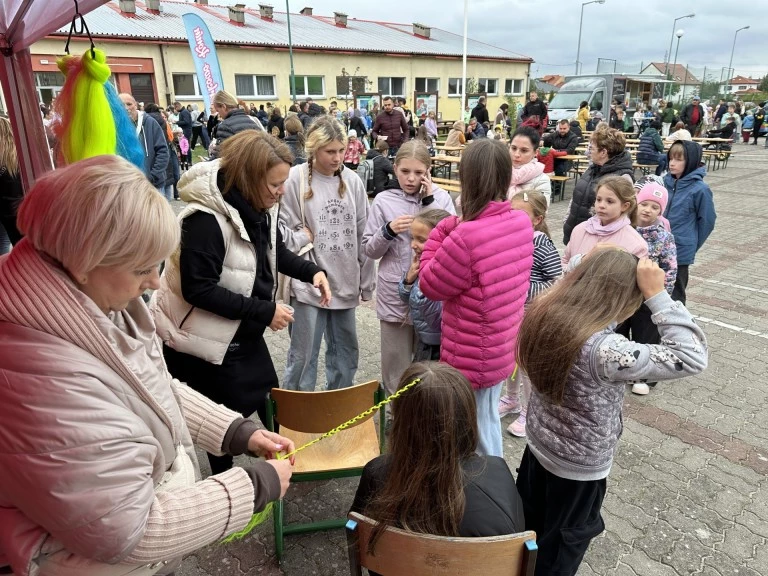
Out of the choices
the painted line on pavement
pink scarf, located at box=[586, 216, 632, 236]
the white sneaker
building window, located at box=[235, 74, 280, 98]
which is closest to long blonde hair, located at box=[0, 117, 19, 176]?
pink scarf, located at box=[586, 216, 632, 236]

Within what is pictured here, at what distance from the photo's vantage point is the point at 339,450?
2.53 metres

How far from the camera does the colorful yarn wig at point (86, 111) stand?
191 centimetres

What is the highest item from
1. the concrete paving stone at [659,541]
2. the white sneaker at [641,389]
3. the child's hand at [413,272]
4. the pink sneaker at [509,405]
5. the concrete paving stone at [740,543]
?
the child's hand at [413,272]

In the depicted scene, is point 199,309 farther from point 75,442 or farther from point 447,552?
point 447,552

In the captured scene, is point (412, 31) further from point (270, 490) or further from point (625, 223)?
point (270, 490)

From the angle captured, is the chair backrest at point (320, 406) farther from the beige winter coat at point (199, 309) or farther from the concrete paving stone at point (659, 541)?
the concrete paving stone at point (659, 541)

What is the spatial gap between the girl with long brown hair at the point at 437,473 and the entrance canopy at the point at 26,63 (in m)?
1.83

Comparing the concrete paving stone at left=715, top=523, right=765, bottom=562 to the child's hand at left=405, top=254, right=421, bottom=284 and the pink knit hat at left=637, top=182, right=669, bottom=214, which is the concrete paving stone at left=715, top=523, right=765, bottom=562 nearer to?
the child's hand at left=405, top=254, right=421, bottom=284

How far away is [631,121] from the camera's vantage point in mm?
22812

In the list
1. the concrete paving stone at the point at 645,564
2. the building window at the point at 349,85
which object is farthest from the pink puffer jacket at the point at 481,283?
the building window at the point at 349,85

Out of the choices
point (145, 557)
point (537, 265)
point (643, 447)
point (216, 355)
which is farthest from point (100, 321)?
point (643, 447)

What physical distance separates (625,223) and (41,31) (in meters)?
3.45

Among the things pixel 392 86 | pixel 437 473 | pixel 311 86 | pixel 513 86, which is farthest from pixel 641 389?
pixel 513 86

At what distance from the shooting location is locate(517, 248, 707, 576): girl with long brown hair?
5.72 feet
